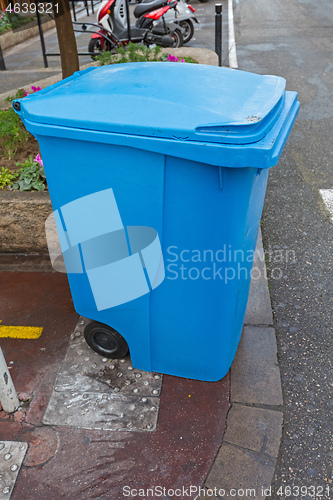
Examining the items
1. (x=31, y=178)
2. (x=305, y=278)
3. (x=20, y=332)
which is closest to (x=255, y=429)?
(x=305, y=278)

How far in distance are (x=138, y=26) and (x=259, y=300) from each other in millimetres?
8016

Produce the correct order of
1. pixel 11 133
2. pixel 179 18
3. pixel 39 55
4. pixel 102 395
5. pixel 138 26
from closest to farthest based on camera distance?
1. pixel 102 395
2. pixel 11 133
3. pixel 39 55
4. pixel 138 26
5. pixel 179 18

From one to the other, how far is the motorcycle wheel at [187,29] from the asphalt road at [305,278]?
2.91m

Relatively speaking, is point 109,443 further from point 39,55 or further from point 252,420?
point 39,55

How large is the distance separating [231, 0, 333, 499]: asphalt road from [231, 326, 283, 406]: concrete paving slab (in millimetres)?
60

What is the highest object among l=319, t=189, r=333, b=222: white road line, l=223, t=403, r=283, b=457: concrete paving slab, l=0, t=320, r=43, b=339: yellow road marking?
l=0, t=320, r=43, b=339: yellow road marking

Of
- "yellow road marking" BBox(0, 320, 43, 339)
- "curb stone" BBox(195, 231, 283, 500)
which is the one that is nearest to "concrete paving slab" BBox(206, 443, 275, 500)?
"curb stone" BBox(195, 231, 283, 500)

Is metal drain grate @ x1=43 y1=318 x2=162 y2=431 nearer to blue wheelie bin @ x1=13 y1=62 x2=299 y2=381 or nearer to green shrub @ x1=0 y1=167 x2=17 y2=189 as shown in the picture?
blue wheelie bin @ x1=13 y1=62 x2=299 y2=381

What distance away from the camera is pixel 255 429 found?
2.20 m

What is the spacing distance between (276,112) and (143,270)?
3.15ft

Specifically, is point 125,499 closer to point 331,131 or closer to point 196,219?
point 196,219

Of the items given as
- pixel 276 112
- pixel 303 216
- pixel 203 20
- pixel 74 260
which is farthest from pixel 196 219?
→ pixel 203 20

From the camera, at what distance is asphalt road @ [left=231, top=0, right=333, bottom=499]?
83.1 inches

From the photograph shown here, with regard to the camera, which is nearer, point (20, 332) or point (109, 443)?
point (109, 443)
